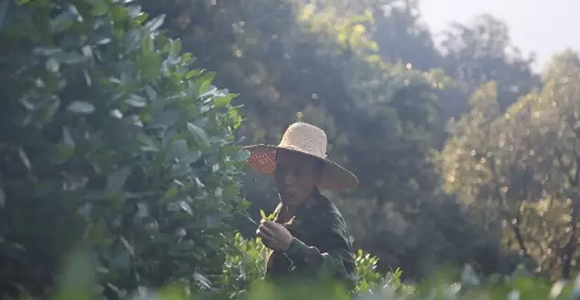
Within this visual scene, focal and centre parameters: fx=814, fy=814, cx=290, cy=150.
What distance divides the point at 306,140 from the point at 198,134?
1.31 metres

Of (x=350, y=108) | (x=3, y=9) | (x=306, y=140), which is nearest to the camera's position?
(x=3, y=9)

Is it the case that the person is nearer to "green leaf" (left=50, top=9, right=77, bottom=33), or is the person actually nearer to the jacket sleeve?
the jacket sleeve

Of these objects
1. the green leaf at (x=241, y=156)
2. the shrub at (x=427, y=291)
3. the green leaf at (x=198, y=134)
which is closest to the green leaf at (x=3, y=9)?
the shrub at (x=427, y=291)

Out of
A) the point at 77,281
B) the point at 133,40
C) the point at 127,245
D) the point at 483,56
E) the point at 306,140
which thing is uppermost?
the point at 77,281

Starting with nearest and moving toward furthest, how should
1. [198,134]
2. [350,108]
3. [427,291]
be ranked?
[427,291] < [198,134] < [350,108]

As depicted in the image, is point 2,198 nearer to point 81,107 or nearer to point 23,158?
point 23,158

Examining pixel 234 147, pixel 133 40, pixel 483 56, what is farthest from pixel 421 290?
pixel 483 56

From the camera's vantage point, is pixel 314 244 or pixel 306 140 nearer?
pixel 314 244

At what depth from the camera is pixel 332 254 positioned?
396 cm

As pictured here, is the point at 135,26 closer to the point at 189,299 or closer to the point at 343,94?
the point at 189,299

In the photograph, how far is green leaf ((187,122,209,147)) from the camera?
3.13 meters

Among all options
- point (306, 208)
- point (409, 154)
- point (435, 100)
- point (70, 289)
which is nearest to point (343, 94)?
point (409, 154)

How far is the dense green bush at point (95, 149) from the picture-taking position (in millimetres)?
2270

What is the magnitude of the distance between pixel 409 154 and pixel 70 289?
14317mm
